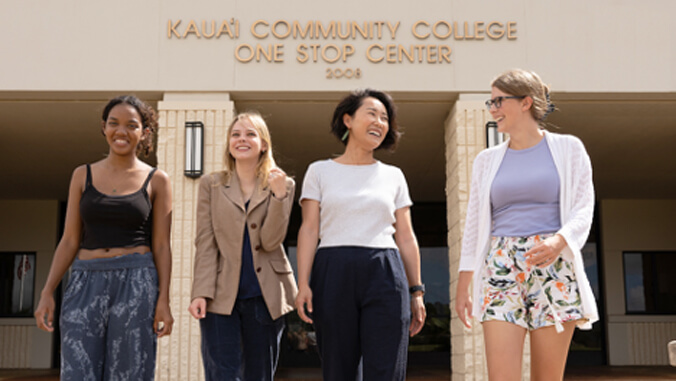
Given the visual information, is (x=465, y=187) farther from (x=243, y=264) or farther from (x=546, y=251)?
(x=546, y=251)

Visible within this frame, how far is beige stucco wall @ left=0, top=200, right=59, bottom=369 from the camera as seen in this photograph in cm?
1159

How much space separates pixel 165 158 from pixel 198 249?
137 inches

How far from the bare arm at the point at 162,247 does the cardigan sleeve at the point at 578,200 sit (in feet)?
5.00

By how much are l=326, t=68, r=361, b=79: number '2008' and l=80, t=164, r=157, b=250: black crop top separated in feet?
11.9

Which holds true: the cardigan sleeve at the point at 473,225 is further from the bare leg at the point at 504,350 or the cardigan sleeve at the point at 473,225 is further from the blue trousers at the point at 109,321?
the blue trousers at the point at 109,321

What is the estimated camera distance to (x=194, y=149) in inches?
243

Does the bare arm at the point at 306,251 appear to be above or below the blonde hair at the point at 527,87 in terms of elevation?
below

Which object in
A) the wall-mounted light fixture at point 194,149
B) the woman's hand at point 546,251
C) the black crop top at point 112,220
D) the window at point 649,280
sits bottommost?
the window at point 649,280

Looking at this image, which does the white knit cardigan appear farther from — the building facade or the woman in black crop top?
the building facade

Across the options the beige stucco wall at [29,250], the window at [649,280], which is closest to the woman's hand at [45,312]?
the beige stucco wall at [29,250]

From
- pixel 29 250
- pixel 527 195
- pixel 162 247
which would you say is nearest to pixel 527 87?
pixel 527 195

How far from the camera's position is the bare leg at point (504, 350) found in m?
2.50

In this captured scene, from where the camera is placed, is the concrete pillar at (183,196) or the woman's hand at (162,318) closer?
the woman's hand at (162,318)

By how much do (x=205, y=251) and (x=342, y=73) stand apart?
3.62 m
